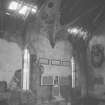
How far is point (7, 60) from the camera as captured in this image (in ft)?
22.0

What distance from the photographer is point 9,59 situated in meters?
6.76

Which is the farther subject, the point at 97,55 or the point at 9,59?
the point at 97,55

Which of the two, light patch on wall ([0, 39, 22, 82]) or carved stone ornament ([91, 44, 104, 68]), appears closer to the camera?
light patch on wall ([0, 39, 22, 82])

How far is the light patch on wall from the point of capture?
21.7 ft

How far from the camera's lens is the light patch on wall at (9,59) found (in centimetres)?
660

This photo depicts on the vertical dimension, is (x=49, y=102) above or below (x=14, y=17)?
below

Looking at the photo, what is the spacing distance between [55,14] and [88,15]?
163 centimetres

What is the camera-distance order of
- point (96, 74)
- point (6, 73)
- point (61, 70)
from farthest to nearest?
point (61, 70) → point (96, 74) → point (6, 73)

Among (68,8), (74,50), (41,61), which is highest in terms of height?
(68,8)

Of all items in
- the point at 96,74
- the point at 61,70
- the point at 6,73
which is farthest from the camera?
the point at 61,70

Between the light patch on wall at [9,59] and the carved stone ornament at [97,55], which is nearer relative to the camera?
the light patch on wall at [9,59]

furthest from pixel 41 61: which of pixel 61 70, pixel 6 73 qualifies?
pixel 6 73

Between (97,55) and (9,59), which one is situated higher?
(97,55)

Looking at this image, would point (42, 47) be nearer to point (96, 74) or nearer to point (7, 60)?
point (7, 60)
